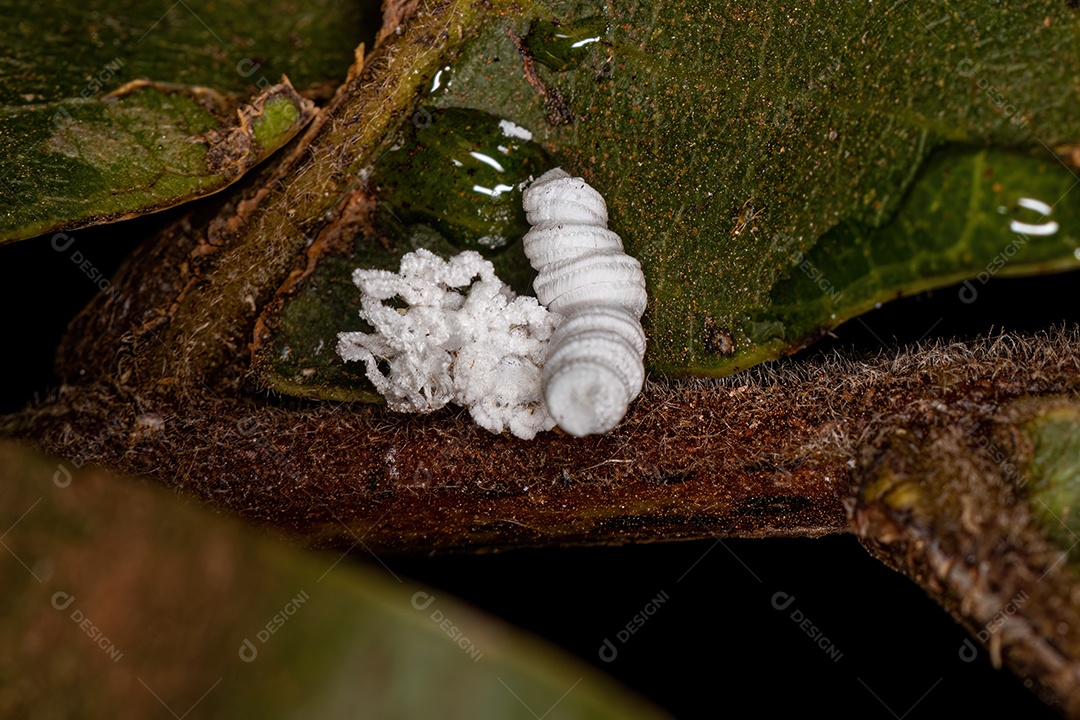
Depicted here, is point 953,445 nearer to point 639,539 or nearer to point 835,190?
point 835,190

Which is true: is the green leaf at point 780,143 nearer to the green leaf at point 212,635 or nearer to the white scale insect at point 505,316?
the white scale insect at point 505,316

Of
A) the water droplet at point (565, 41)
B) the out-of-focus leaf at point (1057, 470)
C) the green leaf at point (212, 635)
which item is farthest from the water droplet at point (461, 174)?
the out-of-focus leaf at point (1057, 470)

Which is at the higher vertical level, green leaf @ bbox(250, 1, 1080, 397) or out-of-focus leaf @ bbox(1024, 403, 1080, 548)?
green leaf @ bbox(250, 1, 1080, 397)

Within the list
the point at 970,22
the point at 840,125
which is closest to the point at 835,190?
the point at 840,125

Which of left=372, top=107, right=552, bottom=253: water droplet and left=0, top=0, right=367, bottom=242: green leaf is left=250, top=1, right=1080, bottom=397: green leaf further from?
left=0, top=0, right=367, bottom=242: green leaf

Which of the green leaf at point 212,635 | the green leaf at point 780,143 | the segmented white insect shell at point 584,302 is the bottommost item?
the green leaf at point 212,635

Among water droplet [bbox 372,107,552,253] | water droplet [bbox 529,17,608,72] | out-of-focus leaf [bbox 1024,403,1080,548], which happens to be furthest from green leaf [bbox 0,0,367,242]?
out-of-focus leaf [bbox 1024,403,1080,548]
